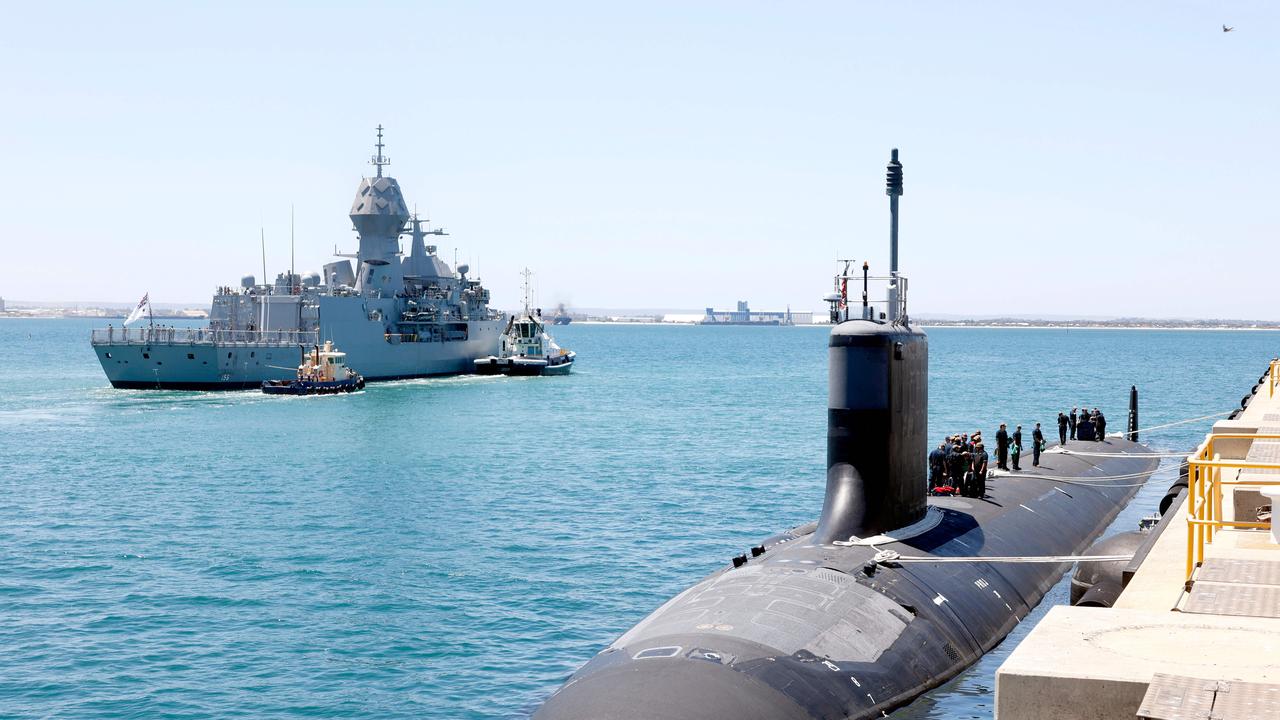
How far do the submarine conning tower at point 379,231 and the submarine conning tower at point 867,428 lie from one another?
9244 cm

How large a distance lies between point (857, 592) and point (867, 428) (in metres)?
3.46

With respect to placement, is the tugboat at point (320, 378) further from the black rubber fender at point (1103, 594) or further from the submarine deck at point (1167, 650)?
the submarine deck at point (1167, 650)

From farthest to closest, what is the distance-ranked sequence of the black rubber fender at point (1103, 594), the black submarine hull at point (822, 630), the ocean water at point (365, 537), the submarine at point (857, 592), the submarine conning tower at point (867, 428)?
the ocean water at point (365, 537), the submarine conning tower at point (867, 428), the black rubber fender at point (1103, 594), the submarine at point (857, 592), the black submarine hull at point (822, 630)

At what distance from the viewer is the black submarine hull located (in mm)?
13945

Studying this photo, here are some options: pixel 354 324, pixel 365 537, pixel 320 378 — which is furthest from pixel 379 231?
pixel 365 537

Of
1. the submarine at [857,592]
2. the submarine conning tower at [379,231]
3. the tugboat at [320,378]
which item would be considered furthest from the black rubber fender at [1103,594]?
the submarine conning tower at [379,231]

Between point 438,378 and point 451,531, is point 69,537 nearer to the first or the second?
point 451,531

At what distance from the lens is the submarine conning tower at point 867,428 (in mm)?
20234

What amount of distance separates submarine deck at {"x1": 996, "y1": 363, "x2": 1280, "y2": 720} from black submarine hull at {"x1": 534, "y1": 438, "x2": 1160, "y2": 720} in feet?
13.3

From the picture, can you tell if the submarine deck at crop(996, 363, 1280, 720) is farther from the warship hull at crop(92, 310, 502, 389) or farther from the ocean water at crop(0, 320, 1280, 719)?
the warship hull at crop(92, 310, 502, 389)

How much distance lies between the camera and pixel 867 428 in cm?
2022

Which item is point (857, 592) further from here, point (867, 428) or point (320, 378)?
point (320, 378)

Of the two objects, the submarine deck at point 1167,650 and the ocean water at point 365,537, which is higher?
the submarine deck at point 1167,650

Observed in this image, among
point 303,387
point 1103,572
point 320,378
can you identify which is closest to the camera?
point 1103,572
